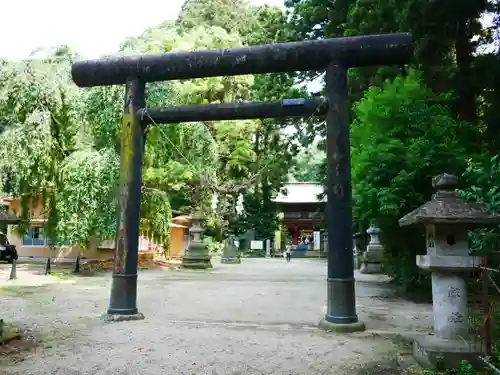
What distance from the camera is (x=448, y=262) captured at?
4652 millimetres

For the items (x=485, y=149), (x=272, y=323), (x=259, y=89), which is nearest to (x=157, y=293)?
(x=272, y=323)

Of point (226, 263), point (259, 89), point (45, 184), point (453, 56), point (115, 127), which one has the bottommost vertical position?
point (226, 263)

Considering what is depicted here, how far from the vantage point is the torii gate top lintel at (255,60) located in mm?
6543

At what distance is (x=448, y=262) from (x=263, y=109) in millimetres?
3658

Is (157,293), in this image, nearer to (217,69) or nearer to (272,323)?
(272,323)

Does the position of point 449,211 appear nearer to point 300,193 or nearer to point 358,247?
point 358,247

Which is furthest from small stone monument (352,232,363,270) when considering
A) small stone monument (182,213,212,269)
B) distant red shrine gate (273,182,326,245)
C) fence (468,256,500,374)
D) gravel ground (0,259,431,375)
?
distant red shrine gate (273,182,326,245)

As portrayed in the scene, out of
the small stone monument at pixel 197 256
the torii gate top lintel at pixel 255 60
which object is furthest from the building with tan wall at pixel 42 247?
the torii gate top lintel at pixel 255 60

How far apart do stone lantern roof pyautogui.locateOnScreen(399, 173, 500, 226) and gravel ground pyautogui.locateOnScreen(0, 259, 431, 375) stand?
5.20ft

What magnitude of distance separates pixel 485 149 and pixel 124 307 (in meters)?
7.86

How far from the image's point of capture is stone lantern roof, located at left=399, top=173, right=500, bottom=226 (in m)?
4.56

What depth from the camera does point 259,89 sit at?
806 inches

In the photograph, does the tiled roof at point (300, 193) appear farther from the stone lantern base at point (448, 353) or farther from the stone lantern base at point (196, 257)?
the stone lantern base at point (448, 353)

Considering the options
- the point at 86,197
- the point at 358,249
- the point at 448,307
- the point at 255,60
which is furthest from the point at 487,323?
the point at 358,249
